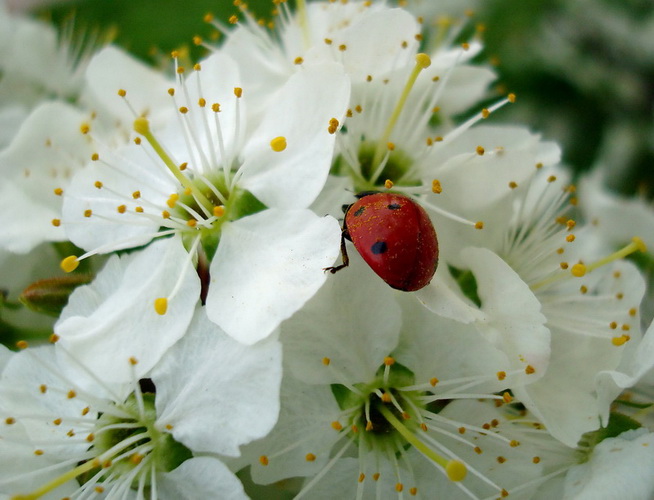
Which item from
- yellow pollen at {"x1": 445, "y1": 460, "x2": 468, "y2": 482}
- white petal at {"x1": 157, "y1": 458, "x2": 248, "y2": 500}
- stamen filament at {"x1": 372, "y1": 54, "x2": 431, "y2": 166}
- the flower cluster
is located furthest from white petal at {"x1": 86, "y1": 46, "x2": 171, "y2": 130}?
yellow pollen at {"x1": 445, "y1": 460, "x2": 468, "y2": 482}

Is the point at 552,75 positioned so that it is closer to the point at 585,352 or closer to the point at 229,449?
the point at 585,352

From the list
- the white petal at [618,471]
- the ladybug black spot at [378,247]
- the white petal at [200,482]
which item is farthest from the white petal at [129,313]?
the white petal at [618,471]

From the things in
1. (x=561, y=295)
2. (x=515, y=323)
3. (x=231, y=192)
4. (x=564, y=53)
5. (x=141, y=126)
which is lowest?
(x=564, y=53)

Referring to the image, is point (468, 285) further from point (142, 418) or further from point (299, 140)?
point (142, 418)

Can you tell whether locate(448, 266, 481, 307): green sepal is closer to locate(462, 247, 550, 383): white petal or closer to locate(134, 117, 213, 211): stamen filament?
locate(462, 247, 550, 383): white petal

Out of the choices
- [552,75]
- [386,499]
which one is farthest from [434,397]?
[552,75]

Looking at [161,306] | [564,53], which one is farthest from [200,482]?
[564,53]

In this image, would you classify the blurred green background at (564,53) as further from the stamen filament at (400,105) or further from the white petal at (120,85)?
the stamen filament at (400,105)
